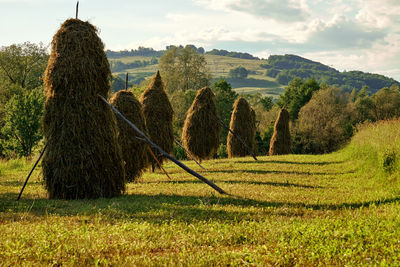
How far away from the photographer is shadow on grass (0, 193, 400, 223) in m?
6.66

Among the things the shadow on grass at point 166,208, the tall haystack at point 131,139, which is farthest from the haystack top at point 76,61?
the tall haystack at point 131,139

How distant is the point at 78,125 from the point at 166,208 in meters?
3.93

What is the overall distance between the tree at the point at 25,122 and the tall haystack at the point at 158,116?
1598 cm

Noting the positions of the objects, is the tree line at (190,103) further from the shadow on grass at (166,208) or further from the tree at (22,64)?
the shadow on grass at (166,208)

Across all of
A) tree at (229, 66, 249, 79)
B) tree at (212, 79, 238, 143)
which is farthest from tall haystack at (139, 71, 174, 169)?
tree at (229, 66, 249, 79)

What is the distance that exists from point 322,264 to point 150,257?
2201 millimetres

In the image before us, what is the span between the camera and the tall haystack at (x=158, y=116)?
1906cm

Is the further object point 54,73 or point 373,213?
point 54,73

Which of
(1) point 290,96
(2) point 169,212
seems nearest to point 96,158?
(2) point 169,212

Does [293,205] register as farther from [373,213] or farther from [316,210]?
[373,213]

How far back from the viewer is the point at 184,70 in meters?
72.7

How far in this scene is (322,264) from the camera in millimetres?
4195

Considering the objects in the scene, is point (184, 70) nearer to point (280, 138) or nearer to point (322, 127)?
point (322, 127)

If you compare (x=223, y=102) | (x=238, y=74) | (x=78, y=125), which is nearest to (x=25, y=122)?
(x=78, y=125)
